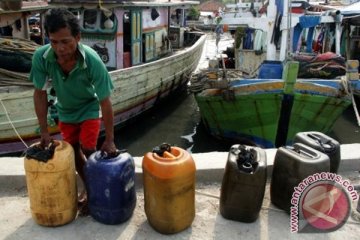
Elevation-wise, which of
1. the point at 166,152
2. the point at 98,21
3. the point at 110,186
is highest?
the point at 98,21

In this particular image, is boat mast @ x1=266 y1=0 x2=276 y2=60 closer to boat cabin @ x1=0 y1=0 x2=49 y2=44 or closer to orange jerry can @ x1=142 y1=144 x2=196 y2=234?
boat cabin @ x1=0 y1=0 x2=49 y2=44

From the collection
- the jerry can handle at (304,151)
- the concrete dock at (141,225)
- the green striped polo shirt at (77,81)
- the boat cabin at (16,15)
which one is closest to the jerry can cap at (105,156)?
the green striped polo shirt at (77,81)

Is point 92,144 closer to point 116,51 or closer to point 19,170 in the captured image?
point 19,170

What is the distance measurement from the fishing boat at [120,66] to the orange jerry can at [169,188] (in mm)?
3803

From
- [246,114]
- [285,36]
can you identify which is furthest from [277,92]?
[285,36]

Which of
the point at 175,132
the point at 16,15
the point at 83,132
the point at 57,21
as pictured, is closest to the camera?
the point at 57,21

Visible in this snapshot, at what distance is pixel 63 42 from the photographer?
2686 mm

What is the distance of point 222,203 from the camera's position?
321cm

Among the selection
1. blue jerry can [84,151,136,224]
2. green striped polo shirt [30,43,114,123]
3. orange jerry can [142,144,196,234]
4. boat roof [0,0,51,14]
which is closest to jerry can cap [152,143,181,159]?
orange jerry can [142,144,196,234]

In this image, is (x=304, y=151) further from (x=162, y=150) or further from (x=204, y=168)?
(x=162, y=150)

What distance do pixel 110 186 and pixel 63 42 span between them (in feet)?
3.74

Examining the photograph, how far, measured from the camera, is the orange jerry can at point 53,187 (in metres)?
2.84

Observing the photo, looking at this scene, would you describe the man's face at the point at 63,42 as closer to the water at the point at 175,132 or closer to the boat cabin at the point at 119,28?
the boat cabin at the point at 119,28

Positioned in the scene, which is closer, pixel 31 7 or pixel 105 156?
pixel 105 156
